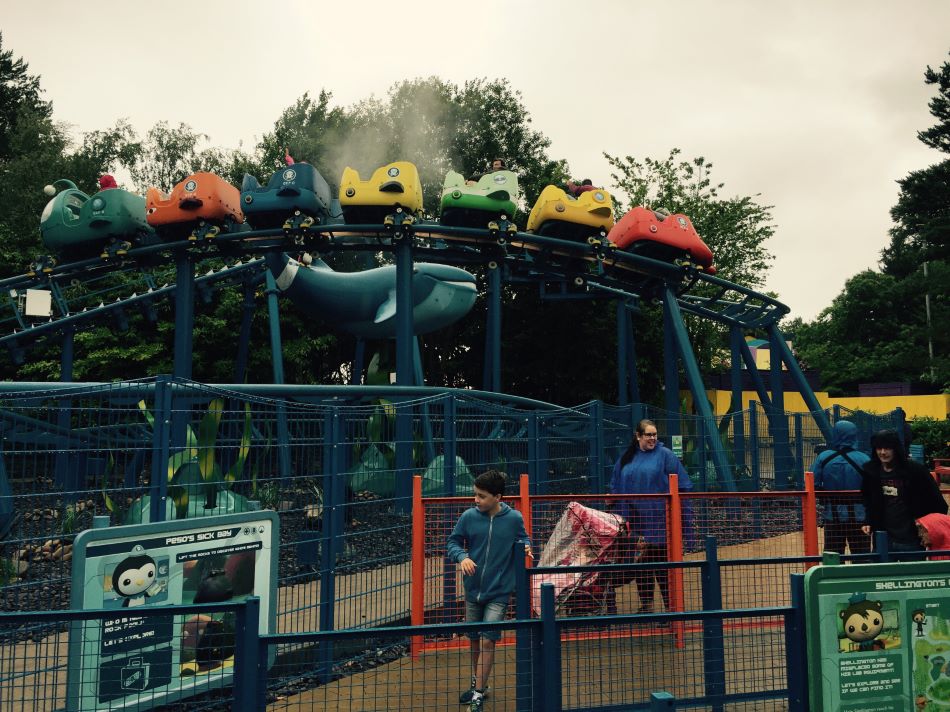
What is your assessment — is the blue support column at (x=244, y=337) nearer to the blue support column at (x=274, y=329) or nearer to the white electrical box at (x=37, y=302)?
the blue support column at (x=274, y=329)

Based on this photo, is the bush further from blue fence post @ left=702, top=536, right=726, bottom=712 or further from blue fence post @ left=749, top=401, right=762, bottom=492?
blue fence post @ left=702, top=536, right=726, bottom=712

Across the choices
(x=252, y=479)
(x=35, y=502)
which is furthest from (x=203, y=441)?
(x=35, y=502)

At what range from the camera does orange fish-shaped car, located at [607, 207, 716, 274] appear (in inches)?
671

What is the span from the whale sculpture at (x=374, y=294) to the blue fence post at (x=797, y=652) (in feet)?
60.8

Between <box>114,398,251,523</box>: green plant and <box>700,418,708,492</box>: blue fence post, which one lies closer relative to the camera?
<box>114,398,251,523</box>: green plant

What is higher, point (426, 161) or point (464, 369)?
point (426, 161)

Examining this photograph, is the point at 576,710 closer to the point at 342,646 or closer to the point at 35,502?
the point at 342,646

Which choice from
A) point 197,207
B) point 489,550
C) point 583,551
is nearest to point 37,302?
point 197,207

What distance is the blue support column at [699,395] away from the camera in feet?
46.9

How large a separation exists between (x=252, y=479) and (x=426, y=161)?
A: 3141 centimetres

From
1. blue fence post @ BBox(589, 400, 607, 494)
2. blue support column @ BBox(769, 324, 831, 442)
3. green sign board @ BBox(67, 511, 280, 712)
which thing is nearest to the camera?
green sign board @ BBox(67, 511, 280, 712)

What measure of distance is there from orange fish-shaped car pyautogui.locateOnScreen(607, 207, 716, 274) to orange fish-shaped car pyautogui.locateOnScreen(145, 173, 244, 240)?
7651mm

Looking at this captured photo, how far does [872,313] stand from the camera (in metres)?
60.3

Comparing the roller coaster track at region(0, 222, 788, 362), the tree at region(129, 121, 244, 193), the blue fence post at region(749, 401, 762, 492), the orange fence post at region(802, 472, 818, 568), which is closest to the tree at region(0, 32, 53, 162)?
the tree at region(129, 121, 244, 193)
